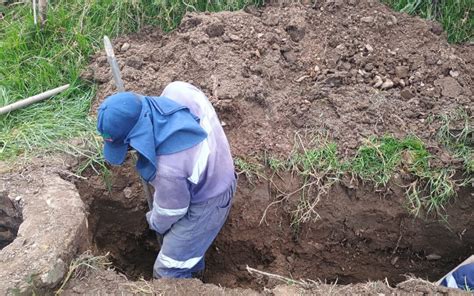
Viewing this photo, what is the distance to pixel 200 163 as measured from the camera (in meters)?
2.88

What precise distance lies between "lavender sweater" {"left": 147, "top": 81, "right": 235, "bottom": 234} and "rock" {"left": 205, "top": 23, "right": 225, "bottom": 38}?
123 centimetres

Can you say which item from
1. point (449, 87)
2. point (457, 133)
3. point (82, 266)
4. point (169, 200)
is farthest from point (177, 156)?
point (449, 87)

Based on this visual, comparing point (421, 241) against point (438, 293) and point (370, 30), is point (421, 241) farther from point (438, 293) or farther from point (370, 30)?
point (370, 30)

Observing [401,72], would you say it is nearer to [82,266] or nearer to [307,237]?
[307,237]

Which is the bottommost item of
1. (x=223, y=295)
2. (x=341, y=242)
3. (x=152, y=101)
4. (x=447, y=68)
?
(x=341, y=242)

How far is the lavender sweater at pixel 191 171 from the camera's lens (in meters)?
2.80

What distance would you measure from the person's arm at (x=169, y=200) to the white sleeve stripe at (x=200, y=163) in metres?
0.05

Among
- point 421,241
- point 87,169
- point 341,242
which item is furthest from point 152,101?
point 421,241

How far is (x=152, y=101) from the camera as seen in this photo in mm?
2830

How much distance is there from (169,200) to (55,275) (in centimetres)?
72

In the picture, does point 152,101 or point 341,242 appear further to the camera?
point 341,242

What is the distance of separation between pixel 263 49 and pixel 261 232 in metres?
1.39

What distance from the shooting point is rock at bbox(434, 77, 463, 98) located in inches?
156

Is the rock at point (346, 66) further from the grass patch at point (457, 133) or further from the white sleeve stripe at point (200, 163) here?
the white sleeve stripe at point (200, 163)
